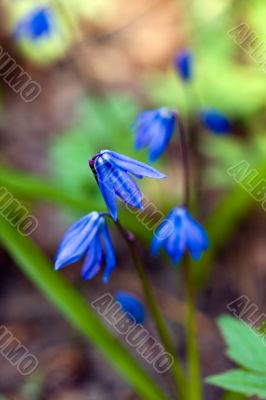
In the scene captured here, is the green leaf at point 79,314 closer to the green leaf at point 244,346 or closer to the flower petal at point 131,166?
the green leaf at point 244,346

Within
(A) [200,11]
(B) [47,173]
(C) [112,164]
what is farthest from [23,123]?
(C) [112,164]

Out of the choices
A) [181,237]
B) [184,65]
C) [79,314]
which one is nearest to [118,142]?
[184,65]

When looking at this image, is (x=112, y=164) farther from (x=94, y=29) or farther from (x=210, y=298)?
(x=94, y=29)

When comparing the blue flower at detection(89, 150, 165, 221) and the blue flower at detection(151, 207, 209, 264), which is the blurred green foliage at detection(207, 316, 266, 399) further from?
the blue flower at detection(89, 150, 165, 221)

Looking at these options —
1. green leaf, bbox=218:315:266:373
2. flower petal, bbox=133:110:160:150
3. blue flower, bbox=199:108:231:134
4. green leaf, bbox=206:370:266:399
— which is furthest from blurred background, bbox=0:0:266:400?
green leaf, bbox=206:370:266:399

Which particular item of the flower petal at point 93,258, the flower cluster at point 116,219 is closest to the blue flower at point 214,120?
the flower cluster at point 116,219

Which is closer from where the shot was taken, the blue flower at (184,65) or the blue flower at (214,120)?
the blue flower at (184,65)

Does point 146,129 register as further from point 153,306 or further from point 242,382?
point 242,382
